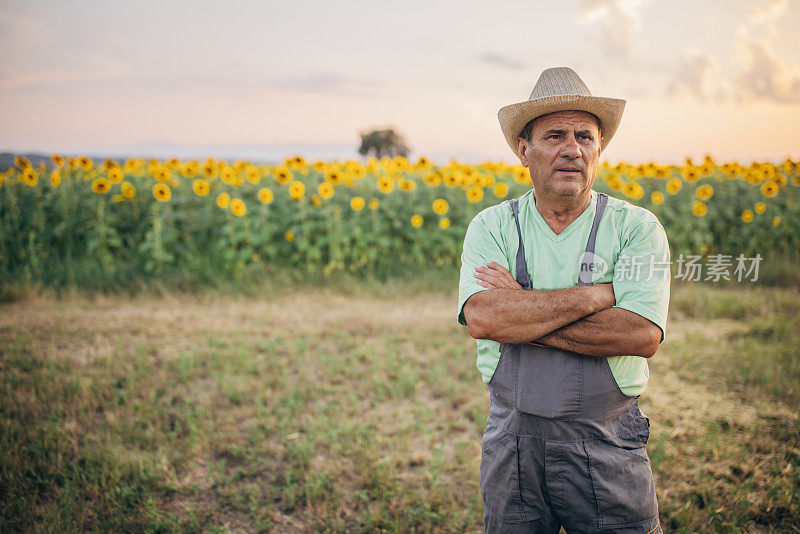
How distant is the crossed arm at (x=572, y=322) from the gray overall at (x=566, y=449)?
0.22 ft

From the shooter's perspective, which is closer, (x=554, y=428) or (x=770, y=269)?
(x=554, y=428)

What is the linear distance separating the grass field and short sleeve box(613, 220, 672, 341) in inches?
63.2

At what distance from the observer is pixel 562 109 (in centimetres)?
213

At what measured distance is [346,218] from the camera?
736 centimetres

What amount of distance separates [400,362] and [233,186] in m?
3.92

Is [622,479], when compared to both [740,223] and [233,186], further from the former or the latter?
[740,223]

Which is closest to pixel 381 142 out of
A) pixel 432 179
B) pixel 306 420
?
pixel 432 179

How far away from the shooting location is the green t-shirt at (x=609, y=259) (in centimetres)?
201

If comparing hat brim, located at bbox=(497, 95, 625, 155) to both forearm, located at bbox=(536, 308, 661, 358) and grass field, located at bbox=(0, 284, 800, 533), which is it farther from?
grass field, located at bbox=(0, 284, 800, 533)

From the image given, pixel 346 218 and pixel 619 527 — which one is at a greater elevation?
pixel 346 218

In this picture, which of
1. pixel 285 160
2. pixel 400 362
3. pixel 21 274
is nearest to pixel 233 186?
pixel 285 160

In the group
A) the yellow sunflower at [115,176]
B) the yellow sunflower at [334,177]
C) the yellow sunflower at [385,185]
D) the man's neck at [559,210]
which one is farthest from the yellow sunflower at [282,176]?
the man's neck at [559,210]

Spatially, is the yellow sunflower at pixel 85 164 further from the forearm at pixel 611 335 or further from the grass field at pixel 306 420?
the forearm at pixel 611 335

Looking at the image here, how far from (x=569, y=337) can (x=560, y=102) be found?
88cm
